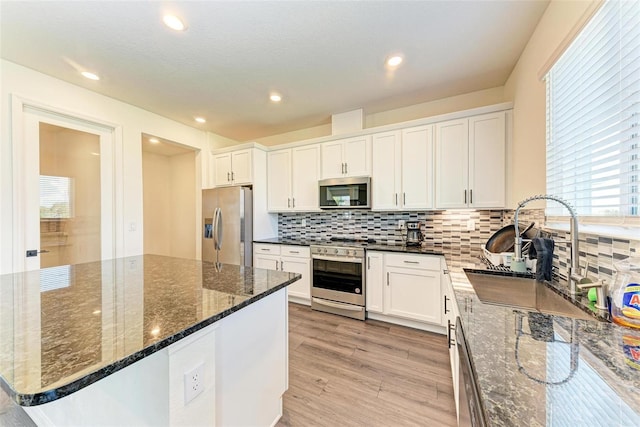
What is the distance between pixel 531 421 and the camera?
1.45 feet

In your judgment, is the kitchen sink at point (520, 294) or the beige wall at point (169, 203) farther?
the beige wall at point (169, 203)

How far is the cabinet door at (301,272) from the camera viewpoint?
321 centimetres

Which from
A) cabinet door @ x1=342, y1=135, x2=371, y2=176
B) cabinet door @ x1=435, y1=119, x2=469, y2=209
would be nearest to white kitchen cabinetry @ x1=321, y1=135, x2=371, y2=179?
cabinet door @ x1=342, y1=135, x2=371, y2=176

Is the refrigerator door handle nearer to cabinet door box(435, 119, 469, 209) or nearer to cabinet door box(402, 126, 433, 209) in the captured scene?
cabinet door box(402, 126, 433, 209)

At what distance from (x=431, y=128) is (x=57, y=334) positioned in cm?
315

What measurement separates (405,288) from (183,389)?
2.32 m

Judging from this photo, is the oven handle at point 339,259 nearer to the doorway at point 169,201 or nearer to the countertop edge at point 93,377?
the countertop edge at point 93,377

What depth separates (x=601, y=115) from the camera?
1.13 m

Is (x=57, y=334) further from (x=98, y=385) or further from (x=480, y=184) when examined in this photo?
(x=480, y=184)

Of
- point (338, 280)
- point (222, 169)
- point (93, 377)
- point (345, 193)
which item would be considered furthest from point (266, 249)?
point (93, 377)

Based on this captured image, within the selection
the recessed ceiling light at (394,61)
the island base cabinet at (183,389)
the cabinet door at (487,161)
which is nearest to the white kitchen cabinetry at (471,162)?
the cabinet door at (487,161)

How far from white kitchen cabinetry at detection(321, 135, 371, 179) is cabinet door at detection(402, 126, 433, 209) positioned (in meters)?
0.46

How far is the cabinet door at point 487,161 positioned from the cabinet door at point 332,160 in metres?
1.50

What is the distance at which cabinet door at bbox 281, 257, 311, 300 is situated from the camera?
3.21 m
